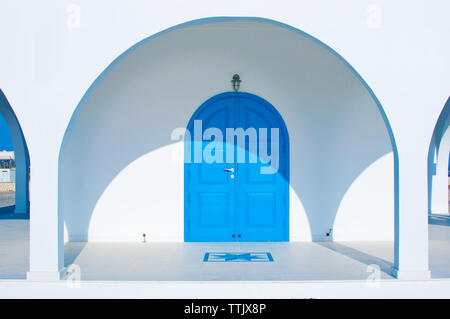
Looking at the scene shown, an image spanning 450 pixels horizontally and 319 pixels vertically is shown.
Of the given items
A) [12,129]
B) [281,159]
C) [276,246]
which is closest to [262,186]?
[281,159]

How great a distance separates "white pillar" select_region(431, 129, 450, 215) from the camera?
10891mm

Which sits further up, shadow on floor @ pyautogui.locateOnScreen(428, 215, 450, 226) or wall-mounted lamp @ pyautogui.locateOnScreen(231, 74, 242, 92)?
wall-mounted lamp @ pyautogui.locateOnScreen(231, 74, 242, 92)

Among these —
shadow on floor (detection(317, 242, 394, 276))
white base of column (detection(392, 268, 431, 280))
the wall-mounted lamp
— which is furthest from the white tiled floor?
the wall-mounted lamp

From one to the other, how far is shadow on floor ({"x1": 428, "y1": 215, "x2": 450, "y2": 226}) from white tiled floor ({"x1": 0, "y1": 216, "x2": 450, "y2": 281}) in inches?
60.7

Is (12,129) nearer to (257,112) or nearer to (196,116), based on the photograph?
(196,116)

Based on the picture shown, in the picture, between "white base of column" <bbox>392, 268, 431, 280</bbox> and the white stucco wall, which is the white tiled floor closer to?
"white base of column" <bbox>392, 268, 431, 280</bbox>

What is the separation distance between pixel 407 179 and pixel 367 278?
48.4 inches

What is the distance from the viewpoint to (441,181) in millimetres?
→ 10992

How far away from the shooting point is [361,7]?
17.4 feet

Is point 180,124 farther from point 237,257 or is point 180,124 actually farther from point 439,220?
point 439,220

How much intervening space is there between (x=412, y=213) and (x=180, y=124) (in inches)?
151
